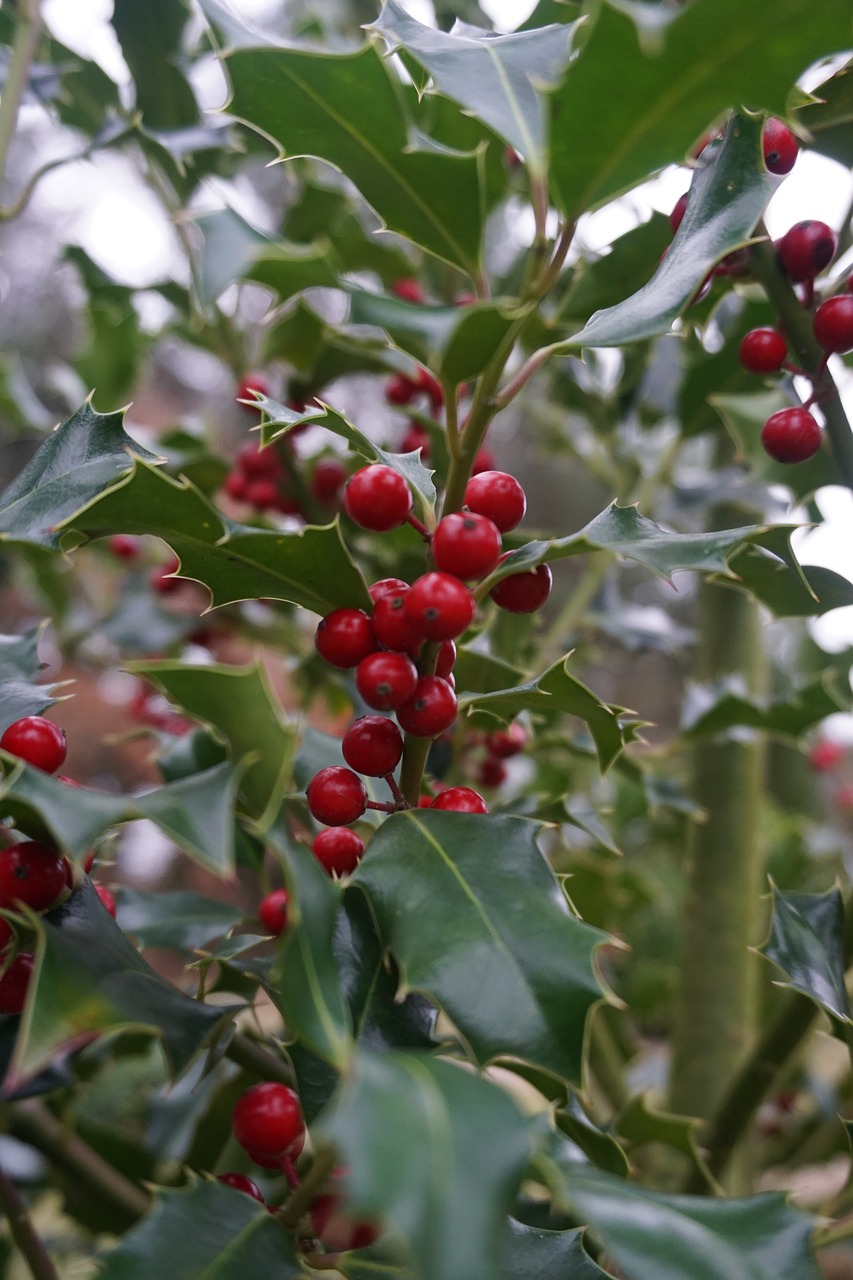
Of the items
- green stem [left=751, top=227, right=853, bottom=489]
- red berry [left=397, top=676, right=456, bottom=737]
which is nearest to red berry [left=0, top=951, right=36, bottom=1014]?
red berry [left=397, top=676, right=456, bottom=737]

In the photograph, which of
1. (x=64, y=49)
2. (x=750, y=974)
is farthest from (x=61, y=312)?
(x=750, y=974)

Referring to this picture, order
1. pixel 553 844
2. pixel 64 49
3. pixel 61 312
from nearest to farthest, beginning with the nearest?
1. pixel 64 49
2. pixel 553 844
3. pixel 61 312

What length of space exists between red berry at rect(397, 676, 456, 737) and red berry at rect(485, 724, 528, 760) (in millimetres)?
329

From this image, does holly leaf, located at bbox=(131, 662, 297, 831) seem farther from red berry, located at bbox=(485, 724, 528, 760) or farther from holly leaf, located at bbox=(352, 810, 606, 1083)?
red berry, located at bbox=(485, 724, 528, 760)

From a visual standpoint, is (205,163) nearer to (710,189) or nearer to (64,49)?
(64,49)

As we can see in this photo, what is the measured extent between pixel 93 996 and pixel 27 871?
0.24 ft

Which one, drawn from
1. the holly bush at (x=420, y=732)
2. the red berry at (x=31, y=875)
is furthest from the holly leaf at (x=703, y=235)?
the red berry at (x=31, y=875)

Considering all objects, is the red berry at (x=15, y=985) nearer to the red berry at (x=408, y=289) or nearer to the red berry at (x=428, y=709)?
the red berry at (x=428, y=709)

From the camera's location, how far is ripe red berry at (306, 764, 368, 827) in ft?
1.45

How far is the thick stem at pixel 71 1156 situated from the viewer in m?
0.72

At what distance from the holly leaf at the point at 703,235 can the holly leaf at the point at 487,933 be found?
23 cm

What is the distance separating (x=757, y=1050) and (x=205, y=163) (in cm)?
99

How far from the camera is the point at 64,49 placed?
976 mm

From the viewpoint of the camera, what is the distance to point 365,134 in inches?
17.9
